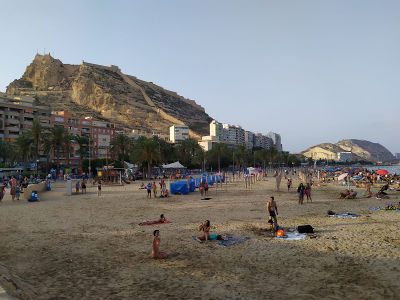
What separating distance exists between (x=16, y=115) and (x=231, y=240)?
283ft

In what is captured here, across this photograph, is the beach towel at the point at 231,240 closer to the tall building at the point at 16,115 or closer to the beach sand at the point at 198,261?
the beach sand at the point at 198,261

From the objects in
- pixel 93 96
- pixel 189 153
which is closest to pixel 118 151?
pixel 189 153

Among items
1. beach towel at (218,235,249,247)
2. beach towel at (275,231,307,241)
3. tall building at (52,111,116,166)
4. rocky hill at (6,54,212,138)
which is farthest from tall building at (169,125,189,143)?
beach towel at (218,235,249,247)

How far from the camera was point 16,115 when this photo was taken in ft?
279

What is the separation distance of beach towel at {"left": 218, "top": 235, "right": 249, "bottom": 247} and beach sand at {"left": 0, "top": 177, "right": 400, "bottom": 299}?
0.69 ft

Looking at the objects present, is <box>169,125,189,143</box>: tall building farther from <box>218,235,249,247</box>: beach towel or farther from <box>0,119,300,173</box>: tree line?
<box>218,235,249,247</box>: beach towel

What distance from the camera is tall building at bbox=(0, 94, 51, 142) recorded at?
269ft

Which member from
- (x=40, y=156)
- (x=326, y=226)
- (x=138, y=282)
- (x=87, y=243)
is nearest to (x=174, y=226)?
(x=87, y=243)

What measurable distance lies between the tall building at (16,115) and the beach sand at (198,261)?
245ft

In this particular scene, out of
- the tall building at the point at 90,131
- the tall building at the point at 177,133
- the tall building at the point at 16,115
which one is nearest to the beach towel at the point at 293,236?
the tall building at the point at 16,115

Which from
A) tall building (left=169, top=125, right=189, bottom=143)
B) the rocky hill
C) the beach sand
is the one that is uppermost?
the rocky hill

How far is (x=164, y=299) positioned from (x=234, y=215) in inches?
466

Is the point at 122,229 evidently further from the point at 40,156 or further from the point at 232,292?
the point at 40,156

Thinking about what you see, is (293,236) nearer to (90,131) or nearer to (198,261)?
(198,261)
